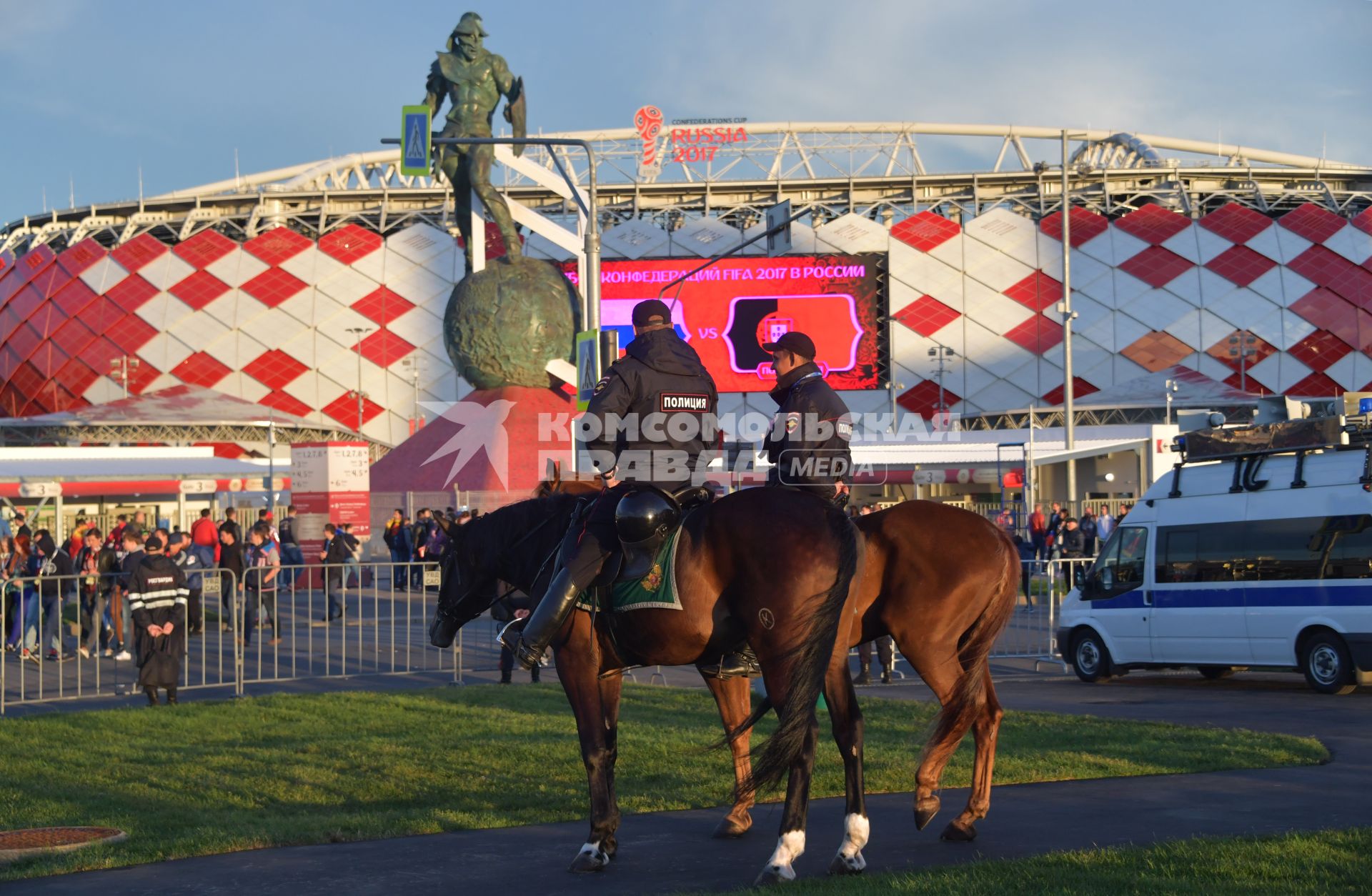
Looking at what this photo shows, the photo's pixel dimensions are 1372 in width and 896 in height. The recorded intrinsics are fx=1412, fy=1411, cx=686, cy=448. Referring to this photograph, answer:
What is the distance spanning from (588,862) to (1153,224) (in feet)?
215

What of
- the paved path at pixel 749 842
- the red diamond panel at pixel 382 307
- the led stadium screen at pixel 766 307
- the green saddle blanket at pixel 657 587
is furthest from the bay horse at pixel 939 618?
the red diamond panel at pixel 382 307

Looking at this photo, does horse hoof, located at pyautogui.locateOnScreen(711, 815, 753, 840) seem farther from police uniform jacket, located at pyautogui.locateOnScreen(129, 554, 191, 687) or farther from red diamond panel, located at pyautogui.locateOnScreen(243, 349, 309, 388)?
red diamond panel, located at pyautogui.locateOnScreen(243, 349, 309, 388)

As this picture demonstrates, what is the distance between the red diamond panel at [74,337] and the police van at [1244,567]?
63.1m

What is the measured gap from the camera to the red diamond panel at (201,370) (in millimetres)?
67188

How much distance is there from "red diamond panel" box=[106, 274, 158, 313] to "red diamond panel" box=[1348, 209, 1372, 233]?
188ft

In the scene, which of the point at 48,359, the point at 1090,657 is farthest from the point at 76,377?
the point at 1090,657

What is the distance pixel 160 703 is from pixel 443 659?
350cm

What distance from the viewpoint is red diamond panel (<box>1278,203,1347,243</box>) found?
216ft

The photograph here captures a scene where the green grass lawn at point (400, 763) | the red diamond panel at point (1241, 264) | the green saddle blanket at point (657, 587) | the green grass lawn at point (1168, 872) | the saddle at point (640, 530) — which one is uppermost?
the red diamond panel at point (1241, 264)

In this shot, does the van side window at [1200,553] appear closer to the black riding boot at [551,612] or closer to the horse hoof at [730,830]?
the horse hoof at [730,830]

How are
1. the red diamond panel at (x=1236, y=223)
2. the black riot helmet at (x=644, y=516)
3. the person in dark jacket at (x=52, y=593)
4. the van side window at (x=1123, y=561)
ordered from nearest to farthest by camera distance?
the black riot helmet at (x=644, y=516)
the van side window at (x=1123, y=561)
the person in dark jacket at (x=52, y=593)
the red diamond panel at (x=1236, y=223)

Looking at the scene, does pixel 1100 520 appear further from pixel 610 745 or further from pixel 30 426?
pixel 30 426

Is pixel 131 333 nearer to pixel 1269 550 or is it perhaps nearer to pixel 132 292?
pixel 132 292

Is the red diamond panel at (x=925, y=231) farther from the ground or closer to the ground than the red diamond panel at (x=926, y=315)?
farther from the ground
